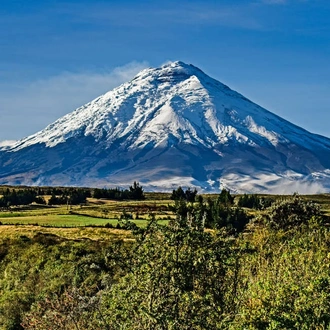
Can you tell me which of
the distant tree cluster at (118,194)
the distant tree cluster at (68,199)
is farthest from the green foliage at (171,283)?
the distant tree cluster at (118,194)

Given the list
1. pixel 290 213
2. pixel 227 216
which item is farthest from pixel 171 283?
pixel 227 216

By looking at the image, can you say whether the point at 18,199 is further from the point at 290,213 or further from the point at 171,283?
the point at 171,283

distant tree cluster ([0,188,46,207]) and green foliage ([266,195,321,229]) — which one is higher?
green foliage ([266,195,321,229])

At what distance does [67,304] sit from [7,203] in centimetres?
11475

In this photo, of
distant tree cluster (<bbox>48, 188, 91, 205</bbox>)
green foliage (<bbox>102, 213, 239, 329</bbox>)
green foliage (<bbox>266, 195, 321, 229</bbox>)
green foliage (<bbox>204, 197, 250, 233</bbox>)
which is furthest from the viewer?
distant tree cluster (<bbox>48, 188, 91, 205</bbox>)

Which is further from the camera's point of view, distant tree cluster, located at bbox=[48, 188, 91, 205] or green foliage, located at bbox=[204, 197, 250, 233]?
distant tree cluster, located at bbox=[48, 188, 91, 205]

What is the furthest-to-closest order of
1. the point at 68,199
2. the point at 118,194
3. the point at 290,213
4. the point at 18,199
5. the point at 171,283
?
the point at 118,194
the point at 68,199
the point at 18,199
the point at 290,213
the point at 171,283

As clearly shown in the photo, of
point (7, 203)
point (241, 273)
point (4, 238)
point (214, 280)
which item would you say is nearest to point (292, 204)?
point (4, 238)

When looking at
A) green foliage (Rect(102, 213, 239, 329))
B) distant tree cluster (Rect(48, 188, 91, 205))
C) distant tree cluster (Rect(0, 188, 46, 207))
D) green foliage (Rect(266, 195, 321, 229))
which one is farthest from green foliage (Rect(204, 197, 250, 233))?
distant tree cluster (Rect(0, 188, 46, 207))

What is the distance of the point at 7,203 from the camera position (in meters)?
134

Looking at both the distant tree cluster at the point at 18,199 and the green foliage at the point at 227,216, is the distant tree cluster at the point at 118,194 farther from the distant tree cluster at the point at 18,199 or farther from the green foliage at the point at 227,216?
the green foliage at the point at 227,216

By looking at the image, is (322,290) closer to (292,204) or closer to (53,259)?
(53,259)

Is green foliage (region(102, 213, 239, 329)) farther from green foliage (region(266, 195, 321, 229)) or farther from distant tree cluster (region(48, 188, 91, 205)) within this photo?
distant tree cluster (region(48, 188, 91, 205))

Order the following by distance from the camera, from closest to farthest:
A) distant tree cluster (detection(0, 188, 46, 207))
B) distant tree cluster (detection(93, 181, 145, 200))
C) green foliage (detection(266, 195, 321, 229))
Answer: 1. green foliage (detection(266, 195, 321, 229))
2. distant tree cluster (detection(0, 188, 46, 207))
3. distant tree cluster (detection(93, 181, 145, 200))
